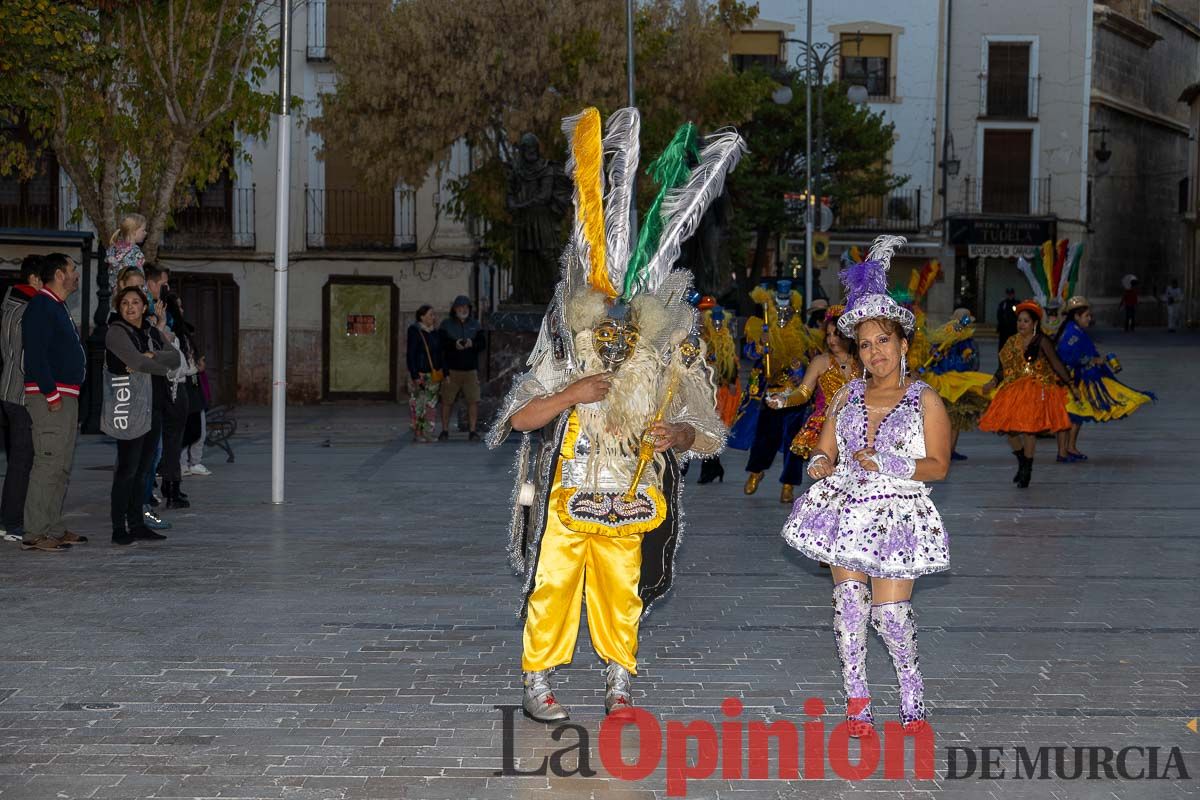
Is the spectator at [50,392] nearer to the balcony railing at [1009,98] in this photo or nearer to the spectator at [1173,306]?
the balcony railing at [1009,98]

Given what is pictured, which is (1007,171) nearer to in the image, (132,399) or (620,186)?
(132,399)

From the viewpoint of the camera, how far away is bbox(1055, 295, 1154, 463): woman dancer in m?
15.8

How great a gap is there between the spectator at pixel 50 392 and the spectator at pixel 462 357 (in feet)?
28.5

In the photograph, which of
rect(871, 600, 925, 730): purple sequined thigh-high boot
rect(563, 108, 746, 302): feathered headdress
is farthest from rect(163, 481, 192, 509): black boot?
rect(871, 600, 925, 730): purple sequined thigh-high boot

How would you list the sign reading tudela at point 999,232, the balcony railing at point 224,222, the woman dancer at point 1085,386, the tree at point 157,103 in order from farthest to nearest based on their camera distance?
the sign reading tudela at point 999,232 < the balcony railing at point 224,222 < the tree at point 157,103 < the woman dancer at point 1085,386

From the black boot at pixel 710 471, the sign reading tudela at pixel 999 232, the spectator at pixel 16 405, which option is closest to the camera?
the spectator at pixel 16 405

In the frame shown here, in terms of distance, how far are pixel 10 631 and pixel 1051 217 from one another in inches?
1703

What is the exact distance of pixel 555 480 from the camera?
602cm

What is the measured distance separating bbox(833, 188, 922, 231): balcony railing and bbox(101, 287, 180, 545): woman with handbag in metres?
36.5

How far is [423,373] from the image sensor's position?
18.5 m

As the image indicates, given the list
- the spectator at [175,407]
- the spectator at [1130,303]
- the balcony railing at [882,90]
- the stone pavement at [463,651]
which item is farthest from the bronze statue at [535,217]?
the spectator at [1130,303]

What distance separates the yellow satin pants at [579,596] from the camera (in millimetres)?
5945

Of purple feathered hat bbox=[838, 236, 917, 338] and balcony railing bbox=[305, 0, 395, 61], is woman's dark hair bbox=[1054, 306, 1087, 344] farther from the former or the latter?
balcony railing bbox=[305, 0, 395, 61]

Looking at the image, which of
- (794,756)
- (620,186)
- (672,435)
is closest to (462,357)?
(620,186)
